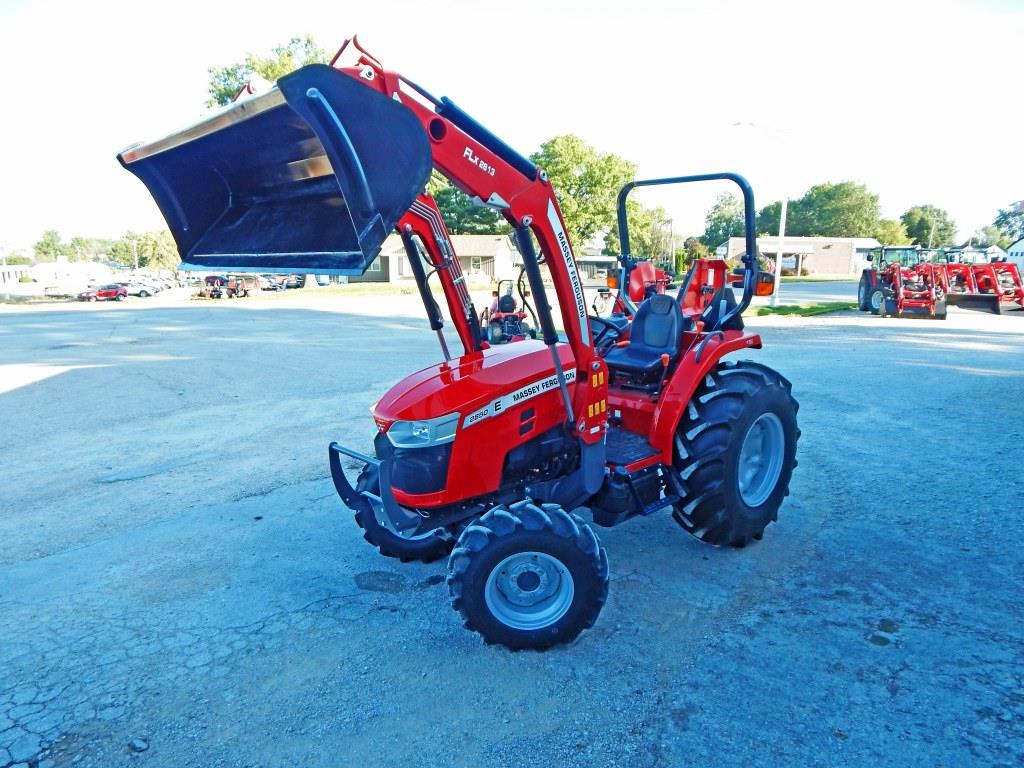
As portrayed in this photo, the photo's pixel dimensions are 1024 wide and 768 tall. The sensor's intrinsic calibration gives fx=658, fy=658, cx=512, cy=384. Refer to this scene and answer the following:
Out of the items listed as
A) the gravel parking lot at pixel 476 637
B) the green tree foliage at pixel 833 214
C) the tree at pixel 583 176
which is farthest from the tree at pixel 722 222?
the gravel parking lot at pixel 476 637

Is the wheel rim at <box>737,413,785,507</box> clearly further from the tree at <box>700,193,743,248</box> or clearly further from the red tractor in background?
the tree at <box>700,193,743,248</box>

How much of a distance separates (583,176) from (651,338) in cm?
5586

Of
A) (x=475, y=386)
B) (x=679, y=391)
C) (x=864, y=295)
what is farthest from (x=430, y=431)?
(x=864, y=295)

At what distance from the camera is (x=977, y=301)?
20.6m

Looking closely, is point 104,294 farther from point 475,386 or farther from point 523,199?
point 523,199

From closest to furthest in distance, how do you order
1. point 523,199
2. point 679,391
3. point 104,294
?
point 523,199, point 679,391, point 104,294

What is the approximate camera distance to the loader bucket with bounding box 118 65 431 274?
2443 mm

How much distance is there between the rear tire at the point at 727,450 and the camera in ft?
12.8

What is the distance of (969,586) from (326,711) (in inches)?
137

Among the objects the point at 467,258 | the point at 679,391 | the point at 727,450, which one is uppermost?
the point at 467,258

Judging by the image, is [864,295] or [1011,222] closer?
[864,295]

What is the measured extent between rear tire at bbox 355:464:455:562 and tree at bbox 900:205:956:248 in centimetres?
10136

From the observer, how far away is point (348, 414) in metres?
7.91

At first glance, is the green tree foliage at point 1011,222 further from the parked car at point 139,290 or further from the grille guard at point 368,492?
the grille guard at point 368,492
